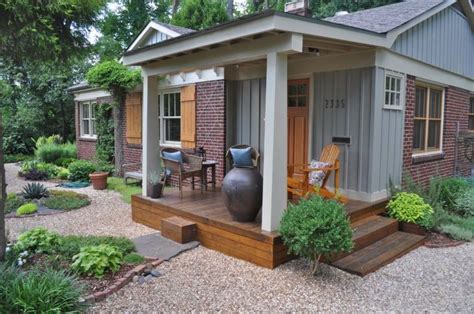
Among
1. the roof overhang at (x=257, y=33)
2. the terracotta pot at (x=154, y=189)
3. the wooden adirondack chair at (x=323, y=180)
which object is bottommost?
the terracotta pot at (x=154, y=189)

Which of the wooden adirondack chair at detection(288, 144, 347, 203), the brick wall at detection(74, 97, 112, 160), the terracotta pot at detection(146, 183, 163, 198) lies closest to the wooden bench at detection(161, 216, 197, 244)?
the terracotta pot at detection(146, 183, 163, 198)

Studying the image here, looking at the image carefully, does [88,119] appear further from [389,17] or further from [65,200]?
[389,17]

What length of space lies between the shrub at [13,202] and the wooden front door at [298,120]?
573cm

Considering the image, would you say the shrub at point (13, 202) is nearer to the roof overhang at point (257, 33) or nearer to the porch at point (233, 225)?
the porch at point (233, 225)

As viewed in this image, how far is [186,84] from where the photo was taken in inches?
344

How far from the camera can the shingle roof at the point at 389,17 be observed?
6027mm

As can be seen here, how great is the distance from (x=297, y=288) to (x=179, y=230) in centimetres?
193

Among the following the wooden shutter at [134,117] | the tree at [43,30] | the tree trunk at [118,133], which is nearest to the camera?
the tree at [43,30]

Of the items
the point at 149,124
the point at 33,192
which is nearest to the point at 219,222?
the point at 149,124

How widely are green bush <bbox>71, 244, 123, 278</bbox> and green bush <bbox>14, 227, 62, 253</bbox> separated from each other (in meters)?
0.53

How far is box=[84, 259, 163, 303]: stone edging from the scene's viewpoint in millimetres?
3395

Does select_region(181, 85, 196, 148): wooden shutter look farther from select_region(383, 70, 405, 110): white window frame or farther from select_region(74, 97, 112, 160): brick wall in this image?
select_region(74, 97, 112, 160): brick wall

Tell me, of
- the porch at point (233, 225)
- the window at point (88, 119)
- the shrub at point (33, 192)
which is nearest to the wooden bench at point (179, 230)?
the porch at point (233, 225)

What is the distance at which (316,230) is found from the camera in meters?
3.72
